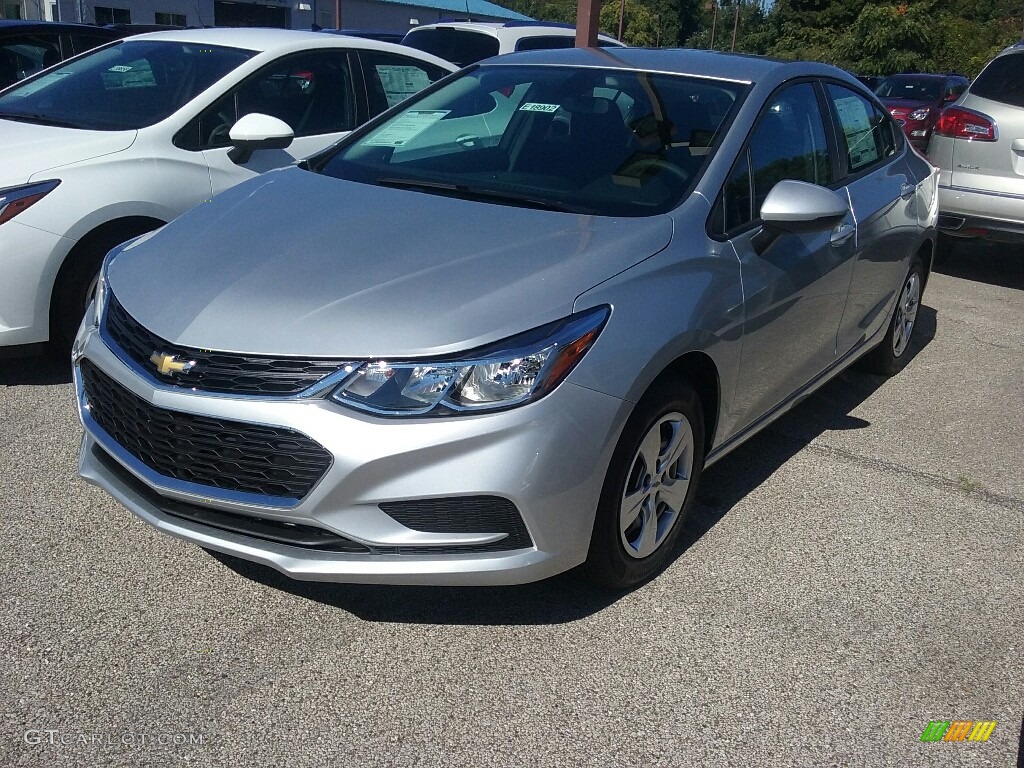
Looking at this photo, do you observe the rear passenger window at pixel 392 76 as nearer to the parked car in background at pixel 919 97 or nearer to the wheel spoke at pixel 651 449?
the wheel spoke at pixel 651 449

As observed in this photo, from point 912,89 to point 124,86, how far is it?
601 inches

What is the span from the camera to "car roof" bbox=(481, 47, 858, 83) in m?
3.97

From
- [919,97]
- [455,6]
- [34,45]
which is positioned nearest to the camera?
[34,45]

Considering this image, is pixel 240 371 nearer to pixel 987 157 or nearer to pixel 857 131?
pixel 857 131

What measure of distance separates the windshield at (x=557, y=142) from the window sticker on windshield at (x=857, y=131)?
937mm

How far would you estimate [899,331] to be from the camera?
18.1 ft

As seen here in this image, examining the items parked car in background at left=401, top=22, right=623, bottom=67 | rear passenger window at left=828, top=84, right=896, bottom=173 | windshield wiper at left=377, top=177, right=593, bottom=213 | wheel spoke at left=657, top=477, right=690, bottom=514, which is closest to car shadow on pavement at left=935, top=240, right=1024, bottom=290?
rear passenger window at left=828, top=84, right=896, bottom=173

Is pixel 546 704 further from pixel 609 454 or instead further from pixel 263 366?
pixel 263 366

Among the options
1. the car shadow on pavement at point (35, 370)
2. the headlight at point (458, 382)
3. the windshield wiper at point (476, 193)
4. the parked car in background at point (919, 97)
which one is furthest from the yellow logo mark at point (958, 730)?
the parked car in background at point (919, 97)

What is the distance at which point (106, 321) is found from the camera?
10.2ft

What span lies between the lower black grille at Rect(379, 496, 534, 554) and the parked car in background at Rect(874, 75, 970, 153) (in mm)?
12729

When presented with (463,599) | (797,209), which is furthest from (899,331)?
(463,599)

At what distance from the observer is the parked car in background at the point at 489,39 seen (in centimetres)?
1016

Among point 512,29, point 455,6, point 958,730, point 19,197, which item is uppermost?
point 512,29
